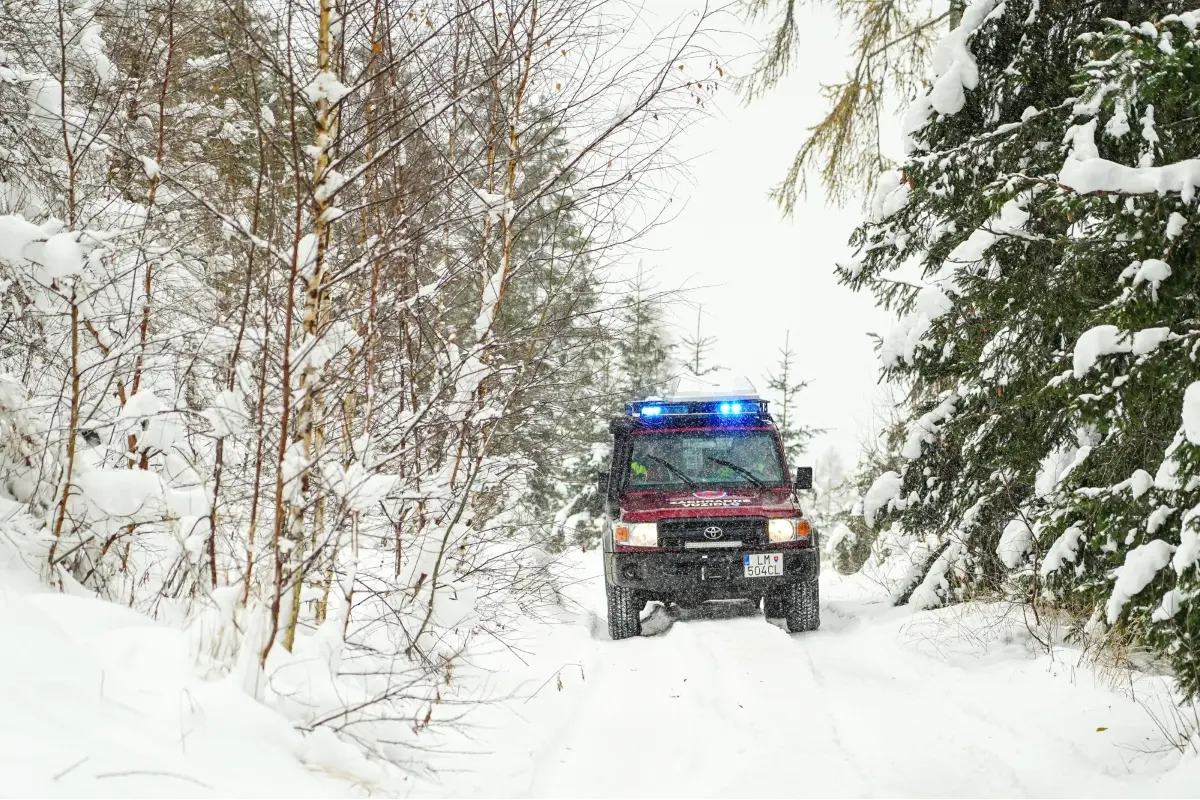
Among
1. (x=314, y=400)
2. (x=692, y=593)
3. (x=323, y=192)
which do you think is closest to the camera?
(x=323, y=192)

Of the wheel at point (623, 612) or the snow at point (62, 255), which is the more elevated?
the snow at point (62, 255)

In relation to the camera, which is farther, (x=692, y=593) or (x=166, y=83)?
(x=692, y=593)

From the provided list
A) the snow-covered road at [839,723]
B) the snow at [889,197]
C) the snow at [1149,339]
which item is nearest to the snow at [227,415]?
the snow-covered road at [839,723]

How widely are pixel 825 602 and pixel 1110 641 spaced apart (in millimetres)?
4985

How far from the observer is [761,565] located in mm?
7148

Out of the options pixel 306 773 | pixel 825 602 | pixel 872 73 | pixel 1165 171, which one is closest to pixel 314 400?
pixel 306 773

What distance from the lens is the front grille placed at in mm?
7203

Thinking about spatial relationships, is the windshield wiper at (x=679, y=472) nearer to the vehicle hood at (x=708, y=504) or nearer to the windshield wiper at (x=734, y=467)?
the vehicle hood at (x=708, y=504)

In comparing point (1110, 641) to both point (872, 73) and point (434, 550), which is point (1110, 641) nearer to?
point (434, 550)

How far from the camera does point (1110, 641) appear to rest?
491cm

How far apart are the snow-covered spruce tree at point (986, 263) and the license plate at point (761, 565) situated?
135 cm

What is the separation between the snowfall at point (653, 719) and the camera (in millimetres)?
2449

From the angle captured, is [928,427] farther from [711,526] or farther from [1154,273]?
[1154,273]

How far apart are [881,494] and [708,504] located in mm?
1648
